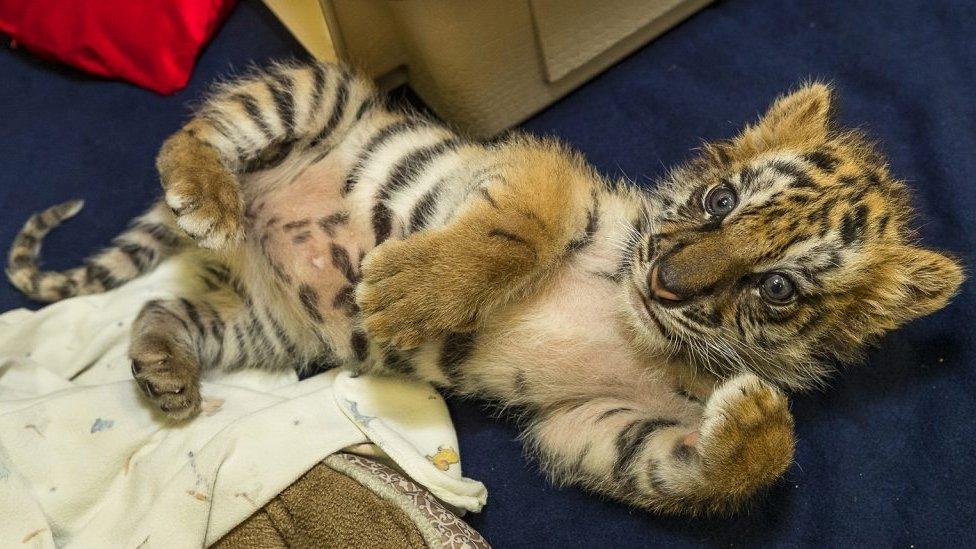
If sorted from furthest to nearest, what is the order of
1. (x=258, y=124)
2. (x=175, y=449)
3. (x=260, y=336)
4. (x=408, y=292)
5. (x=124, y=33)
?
(x=124, y=33) < (x=260, y=336) < (x=258, y=124) < (x=175, y=449) < (x=408, y=292)

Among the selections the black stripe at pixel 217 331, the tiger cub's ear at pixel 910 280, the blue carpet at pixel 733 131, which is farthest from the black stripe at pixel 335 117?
the tiger cub's ear at pixel 910 280

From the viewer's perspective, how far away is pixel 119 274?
7.01 feet

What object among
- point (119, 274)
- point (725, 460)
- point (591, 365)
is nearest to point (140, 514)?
point (119, 274)

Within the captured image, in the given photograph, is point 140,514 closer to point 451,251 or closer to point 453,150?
point 451,251

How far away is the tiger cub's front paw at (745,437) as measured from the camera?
1472 mm

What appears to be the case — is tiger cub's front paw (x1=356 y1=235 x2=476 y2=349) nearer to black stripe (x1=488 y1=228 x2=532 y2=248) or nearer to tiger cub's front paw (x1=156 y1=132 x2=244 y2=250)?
black stripe (x1=488 y1=228 x2=532 y2=248)

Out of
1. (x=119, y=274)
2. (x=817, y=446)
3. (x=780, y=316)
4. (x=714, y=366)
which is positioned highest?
(x=119, y=274)

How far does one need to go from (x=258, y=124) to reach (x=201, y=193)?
0.32 m

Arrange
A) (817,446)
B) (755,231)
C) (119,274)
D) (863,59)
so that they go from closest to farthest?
(755,231), (817,446), (119,274), (863,59)

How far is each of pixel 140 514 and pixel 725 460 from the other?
1332 millimetres

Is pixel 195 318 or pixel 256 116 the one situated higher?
pixel 256 116

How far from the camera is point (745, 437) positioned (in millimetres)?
1474

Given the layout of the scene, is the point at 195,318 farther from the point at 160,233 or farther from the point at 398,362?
the point at 398,362

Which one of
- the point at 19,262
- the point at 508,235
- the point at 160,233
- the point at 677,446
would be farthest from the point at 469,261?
the point at 19,262
